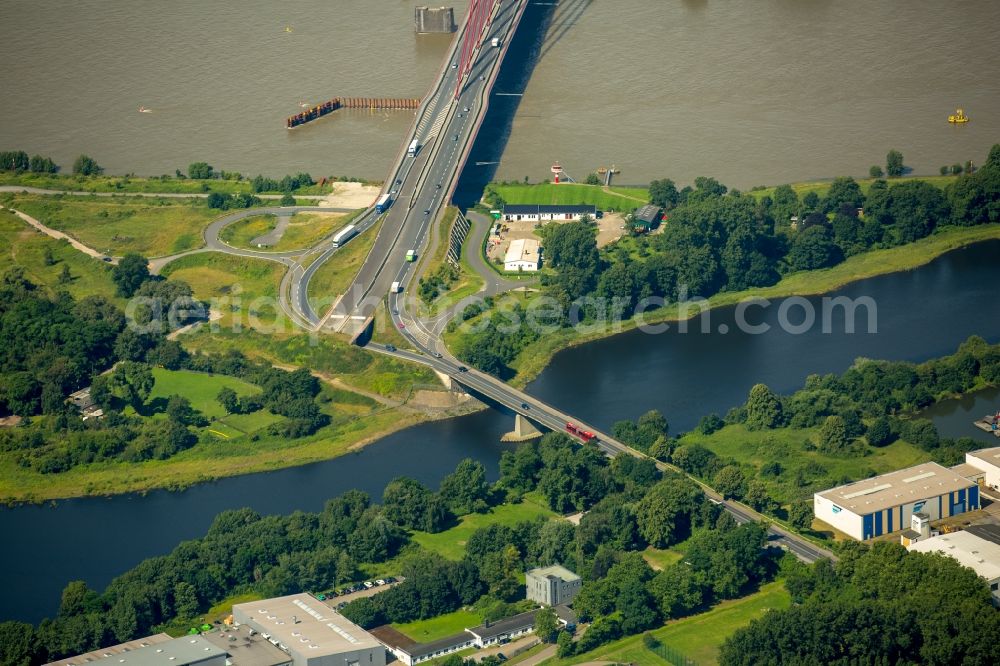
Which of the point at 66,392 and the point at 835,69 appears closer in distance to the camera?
the point at 66,392

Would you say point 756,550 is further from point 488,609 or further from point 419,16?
point 419,16

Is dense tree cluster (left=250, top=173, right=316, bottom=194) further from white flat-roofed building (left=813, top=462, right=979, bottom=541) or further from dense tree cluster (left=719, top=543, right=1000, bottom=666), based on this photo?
dense tree cluster (left=719, top=543, right=1000, bottom=666)

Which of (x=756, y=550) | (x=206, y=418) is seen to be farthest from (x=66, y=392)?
(x=756, y=550)

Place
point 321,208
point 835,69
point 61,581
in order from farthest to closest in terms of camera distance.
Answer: point 835,69 → point 321,208 → point 61,581

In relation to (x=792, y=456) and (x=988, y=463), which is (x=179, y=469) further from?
(x=988, y=463)

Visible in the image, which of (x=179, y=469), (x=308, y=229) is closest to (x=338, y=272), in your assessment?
(x=308, y=229)

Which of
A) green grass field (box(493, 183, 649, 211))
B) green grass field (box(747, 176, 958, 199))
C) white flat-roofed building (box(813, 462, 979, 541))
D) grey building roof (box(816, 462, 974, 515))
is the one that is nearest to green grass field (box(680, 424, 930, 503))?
grey building roof (box(816, 462, 974, 515))
